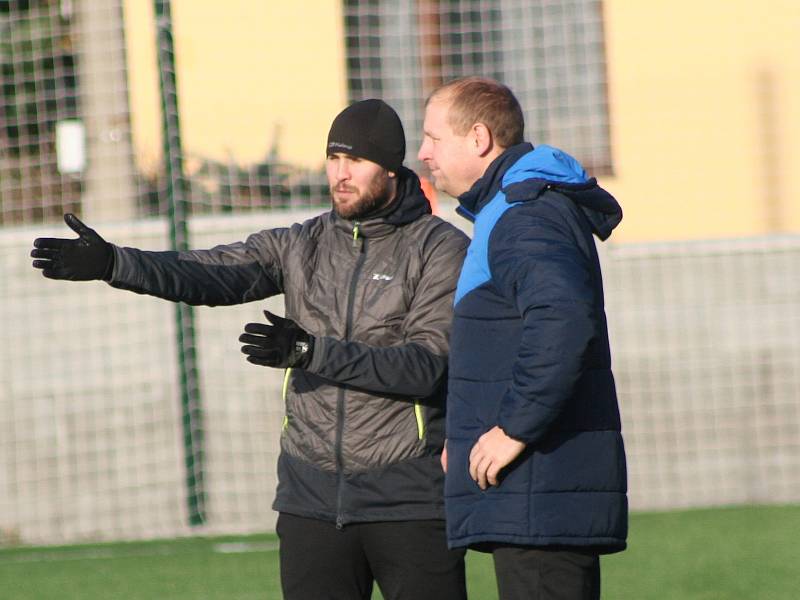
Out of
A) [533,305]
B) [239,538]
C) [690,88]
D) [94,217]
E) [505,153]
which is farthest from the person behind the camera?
[690,88]

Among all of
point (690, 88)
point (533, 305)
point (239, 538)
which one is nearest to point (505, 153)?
point (533, 305)

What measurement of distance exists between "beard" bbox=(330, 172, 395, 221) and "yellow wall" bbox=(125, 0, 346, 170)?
541 centimetres

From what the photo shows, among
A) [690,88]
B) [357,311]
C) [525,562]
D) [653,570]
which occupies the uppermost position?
[690,88]

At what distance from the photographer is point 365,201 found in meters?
4.10

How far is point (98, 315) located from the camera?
830cm

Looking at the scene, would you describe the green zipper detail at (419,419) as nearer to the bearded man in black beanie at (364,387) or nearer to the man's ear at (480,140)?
the bearded man in black beanie at (364,387)

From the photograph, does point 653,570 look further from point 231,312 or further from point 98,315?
point 98,315

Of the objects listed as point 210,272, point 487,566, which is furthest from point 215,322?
point 210,272

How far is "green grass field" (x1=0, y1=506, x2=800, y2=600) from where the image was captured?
6.48 meters

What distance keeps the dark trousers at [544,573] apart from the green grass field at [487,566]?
111 inches

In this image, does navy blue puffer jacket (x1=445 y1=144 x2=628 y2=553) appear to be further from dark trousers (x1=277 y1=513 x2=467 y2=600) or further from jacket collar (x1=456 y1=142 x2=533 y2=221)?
dark trousers (x1=277 y1=513 x2=467 y2=600)

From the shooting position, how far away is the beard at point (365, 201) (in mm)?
4098

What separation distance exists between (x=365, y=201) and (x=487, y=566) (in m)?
3.25

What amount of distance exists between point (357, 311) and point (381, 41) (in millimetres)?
5407
